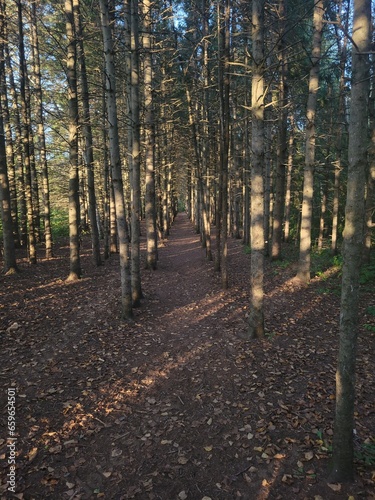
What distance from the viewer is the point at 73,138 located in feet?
36.1

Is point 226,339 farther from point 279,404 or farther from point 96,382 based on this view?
point 96,382

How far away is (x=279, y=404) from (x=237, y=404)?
732 mm

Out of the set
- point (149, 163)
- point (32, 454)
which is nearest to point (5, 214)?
point (149, 163)

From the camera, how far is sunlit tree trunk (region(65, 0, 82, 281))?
1042cm

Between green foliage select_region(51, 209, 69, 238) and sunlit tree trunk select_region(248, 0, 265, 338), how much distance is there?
A: 64.4ft

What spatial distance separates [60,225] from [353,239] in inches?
1024

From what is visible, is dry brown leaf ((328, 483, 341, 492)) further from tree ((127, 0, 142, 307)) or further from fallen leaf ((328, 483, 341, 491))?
tree ((127, 0, 142, 307))

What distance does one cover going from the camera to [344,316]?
135 inches

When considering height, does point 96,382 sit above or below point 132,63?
below

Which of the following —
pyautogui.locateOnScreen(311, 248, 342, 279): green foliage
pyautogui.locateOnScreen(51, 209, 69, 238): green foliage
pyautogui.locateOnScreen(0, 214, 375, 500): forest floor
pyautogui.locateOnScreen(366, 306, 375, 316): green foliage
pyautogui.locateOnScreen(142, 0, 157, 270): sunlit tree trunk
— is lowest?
pyautogui.locateOnScreen(0, 214, 375, 500): forest floor

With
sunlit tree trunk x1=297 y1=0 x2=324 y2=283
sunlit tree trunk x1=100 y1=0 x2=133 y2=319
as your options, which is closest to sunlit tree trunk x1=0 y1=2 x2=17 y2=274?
sunlit tree trunk x1=100 y1=0 x2=133 y2=319

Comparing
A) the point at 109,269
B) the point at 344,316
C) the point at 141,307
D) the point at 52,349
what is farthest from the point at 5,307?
the point at 344,316

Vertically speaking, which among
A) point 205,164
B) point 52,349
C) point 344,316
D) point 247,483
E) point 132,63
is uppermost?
point 132,63

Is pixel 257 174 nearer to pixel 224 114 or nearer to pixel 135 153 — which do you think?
pixel 135 153
